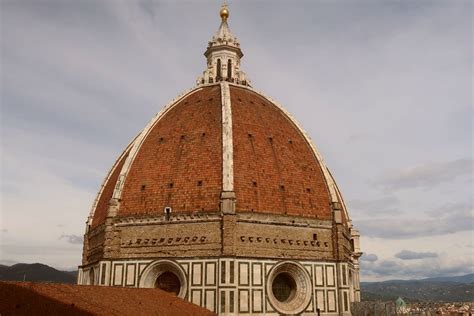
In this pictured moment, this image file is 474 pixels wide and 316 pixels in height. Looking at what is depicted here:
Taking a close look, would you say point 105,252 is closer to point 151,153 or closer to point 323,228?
point 151,153

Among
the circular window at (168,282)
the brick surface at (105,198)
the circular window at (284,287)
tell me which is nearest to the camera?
the circular window at (168,282)

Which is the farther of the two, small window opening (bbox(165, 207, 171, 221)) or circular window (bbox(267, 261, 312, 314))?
small window opening (bbox(165, 207, 171, 221))

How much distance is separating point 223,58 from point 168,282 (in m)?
19.1

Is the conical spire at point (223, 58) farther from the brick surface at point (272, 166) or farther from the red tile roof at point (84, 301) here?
the red tile roof at point (84, 301)

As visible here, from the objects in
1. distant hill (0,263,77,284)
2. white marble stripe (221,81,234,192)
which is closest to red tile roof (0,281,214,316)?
white marble stripe (221,81,234,192)

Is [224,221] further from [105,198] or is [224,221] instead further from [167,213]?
[105,198]

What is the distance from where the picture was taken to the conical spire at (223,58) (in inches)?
1444

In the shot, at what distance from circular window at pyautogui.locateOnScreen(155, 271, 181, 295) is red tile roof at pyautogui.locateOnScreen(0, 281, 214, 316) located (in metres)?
2.19

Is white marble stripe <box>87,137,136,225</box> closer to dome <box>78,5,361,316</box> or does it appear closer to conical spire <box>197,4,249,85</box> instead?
dome <box>78,5,361,316</box>

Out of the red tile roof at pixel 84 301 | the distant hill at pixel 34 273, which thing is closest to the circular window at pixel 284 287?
the red tile roof at pixel 84 301

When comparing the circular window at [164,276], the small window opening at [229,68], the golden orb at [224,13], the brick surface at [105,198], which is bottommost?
the circular window at [164,276]

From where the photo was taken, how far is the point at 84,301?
17781 mm

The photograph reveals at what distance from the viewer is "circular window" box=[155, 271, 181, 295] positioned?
26.0 metres

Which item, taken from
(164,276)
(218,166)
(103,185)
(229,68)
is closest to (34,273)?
(103,185)
